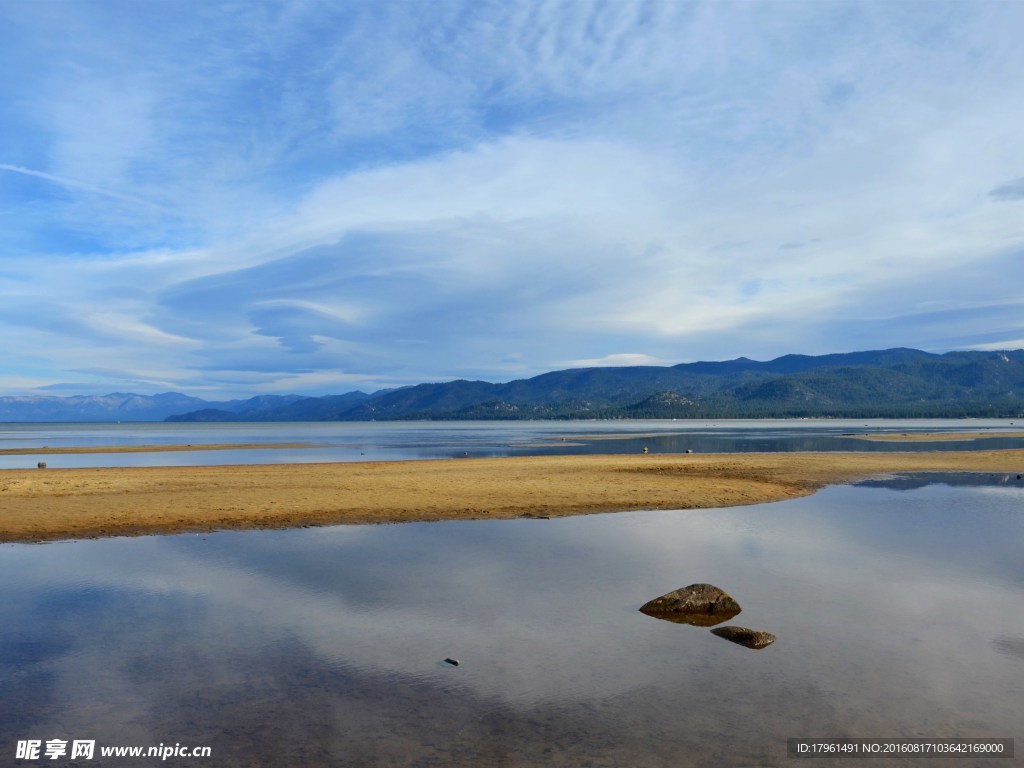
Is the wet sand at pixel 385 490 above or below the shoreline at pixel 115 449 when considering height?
below

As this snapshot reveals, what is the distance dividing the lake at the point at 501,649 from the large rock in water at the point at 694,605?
43 cm

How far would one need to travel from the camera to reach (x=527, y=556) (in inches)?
887

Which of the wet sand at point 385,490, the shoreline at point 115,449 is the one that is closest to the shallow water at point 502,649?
the wet sand at point 385,490

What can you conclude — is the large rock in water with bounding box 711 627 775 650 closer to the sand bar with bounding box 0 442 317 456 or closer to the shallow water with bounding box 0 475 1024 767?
the shallow water with bounding box 0 475 1024 767

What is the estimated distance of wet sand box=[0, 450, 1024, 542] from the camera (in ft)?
99.1

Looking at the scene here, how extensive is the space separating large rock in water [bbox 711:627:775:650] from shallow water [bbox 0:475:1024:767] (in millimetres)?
313

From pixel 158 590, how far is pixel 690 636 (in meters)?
14.3

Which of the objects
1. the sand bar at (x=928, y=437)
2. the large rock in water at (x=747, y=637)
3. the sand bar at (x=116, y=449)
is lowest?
the sand bar at (x=928, y=437)

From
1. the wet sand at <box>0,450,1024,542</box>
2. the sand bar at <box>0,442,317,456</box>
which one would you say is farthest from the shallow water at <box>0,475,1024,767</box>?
the sand bar at <box>0,442,317,456</box>

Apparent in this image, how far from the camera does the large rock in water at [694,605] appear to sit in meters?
16.0

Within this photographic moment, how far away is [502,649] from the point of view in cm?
1376

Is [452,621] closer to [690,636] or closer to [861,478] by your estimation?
[690,636]

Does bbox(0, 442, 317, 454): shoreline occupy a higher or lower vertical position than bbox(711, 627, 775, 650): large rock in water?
higher

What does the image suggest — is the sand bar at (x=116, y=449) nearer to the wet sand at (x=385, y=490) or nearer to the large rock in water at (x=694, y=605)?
the wet sand at (x=385, y=490)
